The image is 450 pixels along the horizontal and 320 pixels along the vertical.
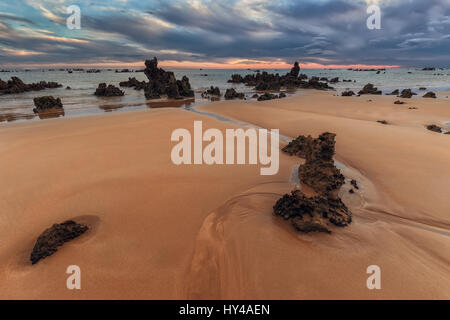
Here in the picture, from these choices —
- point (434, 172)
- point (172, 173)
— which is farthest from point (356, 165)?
point (172, 173)

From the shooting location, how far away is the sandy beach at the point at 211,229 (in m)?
2.82

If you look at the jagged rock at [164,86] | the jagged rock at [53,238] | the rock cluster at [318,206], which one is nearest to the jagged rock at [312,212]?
the rock cluster at [318,206]

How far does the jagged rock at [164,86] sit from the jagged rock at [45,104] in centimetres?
1213

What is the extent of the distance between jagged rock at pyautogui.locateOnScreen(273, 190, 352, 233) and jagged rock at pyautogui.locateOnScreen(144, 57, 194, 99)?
95.4ft

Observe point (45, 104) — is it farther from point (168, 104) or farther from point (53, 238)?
point (53, 238)

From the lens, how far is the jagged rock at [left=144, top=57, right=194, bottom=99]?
30.4 meters

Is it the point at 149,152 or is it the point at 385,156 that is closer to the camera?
the point at 385,156

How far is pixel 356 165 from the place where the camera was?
6.73 m

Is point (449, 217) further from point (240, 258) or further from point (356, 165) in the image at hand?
point (240, 258)

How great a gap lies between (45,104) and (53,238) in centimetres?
2166

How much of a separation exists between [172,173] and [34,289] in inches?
148

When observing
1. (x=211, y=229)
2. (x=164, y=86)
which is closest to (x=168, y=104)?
(x=164, y=86)

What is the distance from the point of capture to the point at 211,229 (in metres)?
3.91

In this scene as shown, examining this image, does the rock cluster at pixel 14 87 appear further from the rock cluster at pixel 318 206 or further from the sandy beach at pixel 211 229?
the rock cluster at pixel 318 206
